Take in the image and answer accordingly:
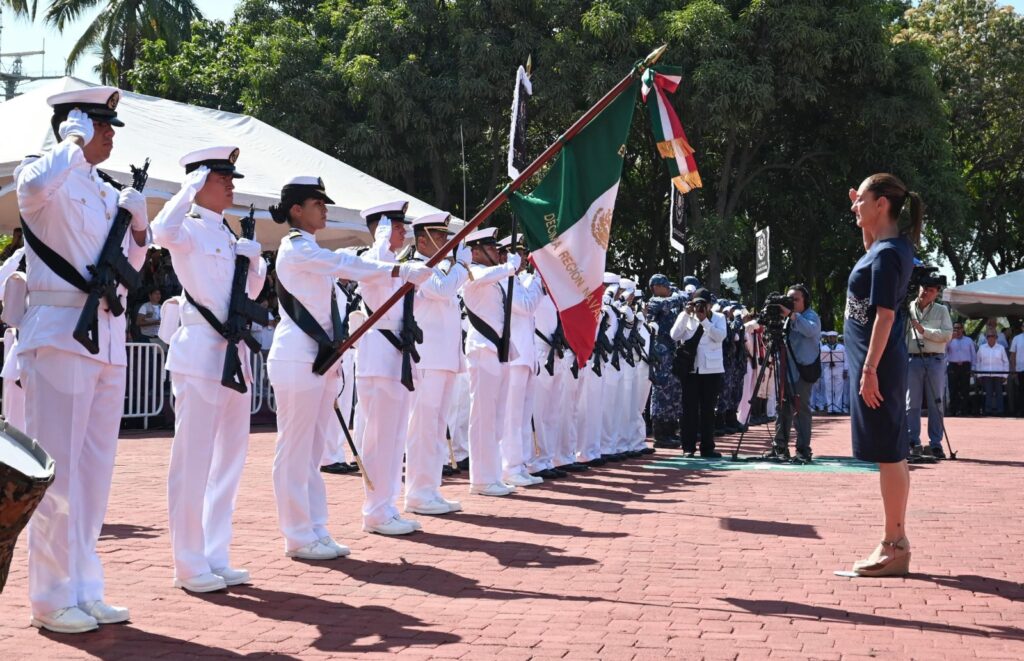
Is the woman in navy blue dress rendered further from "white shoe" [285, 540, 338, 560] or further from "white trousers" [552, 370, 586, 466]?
"white trousers" [552, 370, 586, 466]

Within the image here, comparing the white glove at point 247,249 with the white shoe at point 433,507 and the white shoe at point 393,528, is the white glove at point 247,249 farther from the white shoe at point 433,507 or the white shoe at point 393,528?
the white shoe at point 433,507

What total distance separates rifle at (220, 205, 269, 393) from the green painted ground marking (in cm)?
793

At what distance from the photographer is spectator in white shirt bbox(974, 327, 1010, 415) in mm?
29234

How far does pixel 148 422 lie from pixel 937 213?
1791cm

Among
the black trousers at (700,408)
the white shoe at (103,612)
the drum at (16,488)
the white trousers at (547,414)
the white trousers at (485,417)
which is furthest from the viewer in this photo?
the black trousers at (700,408)

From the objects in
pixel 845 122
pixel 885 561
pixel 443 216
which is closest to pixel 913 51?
pixel 845 122

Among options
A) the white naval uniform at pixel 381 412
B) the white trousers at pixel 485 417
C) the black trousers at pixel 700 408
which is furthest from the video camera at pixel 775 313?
the white naval uniform at pixel 381 412

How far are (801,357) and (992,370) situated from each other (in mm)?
17234

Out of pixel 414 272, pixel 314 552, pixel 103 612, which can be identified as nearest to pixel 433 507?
pixel 314 552

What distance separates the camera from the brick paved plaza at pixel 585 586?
5.46m

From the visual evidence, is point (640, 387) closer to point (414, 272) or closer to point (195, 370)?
point (414, 272)

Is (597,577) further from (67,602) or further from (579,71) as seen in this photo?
(579,71)

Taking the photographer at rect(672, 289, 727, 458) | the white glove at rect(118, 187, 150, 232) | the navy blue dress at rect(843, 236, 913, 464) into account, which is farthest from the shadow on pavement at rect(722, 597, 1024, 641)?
the photographer at rect(672, 289, 727, 458)

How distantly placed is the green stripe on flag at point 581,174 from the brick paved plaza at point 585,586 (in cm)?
202
